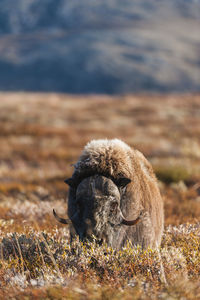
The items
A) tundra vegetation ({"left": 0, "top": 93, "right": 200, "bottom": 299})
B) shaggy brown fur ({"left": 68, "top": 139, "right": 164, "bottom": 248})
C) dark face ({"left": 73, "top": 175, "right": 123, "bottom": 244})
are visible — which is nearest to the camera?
tundra vegetation ({"left": 0, "top": 93, "right": 200, "bottom": 299})

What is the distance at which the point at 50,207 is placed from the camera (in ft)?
23.6

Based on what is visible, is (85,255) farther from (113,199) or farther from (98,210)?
(113,199)

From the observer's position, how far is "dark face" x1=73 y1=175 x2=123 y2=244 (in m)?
4.23

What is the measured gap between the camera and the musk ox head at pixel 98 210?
4.24 m

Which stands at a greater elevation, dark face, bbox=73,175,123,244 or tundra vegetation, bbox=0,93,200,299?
dark face, bbox=73,175,123,244

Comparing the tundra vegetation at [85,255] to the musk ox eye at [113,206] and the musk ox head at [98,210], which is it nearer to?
the musk ox head at [98,210]

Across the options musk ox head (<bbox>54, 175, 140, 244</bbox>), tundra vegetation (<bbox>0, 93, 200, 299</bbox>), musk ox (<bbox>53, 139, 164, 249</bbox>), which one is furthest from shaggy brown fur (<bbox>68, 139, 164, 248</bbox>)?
tundra vegetation (<bbox>0, 93, 200, 299</bbox>)

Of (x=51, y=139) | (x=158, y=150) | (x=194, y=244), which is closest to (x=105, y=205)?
(x=194, y=244)

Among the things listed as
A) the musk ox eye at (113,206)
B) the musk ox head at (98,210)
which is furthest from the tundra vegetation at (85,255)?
the musk ox eye at (113,206)

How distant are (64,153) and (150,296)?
593 inches

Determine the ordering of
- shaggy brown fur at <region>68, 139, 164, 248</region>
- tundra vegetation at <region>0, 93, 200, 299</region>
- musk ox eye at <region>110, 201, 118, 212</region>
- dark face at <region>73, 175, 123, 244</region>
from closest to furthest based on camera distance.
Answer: tundra vegetation at <region>0, 93, 200, 299</region> < dark face at <region>73, 175, 123, 244</region> < musk ox eye at <region>110, 201, 118, 212</region> < shaggy brown fur at <region>68, 139, 164, 248</region>

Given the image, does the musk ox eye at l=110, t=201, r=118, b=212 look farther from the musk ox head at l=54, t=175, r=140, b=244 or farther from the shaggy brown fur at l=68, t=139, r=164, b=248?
the shaggy brown fur at l=68, t=139, r=164, b=248

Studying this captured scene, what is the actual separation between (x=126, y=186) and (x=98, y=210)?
24.1 inches

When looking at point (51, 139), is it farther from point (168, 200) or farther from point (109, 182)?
point (109, 182)
